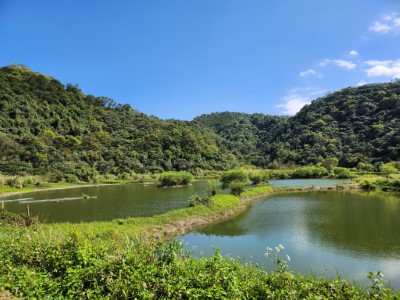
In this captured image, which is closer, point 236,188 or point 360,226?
point 360,226

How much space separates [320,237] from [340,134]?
3457 inches

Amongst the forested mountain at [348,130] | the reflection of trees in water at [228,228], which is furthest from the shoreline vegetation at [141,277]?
the forested mountain at [348,130]

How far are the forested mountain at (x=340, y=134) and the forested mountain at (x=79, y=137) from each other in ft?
66.7

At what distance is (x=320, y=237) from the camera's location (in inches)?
774

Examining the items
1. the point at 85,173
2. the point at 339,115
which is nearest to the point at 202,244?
the point at 85,173

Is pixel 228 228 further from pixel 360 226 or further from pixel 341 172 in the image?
pixel 341 172

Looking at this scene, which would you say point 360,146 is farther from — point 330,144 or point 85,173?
point 85,173

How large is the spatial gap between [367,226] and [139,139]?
287 feet

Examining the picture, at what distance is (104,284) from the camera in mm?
7312

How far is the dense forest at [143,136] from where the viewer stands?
246ft

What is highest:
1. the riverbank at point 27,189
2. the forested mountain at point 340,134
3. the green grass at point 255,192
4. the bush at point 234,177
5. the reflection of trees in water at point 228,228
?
the forested mountain at point 340,134

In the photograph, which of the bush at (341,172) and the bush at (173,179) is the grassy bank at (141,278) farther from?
the bush at (341,172)

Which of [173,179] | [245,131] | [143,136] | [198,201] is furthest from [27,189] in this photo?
[245,131]

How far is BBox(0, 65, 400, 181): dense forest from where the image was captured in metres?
75.0
